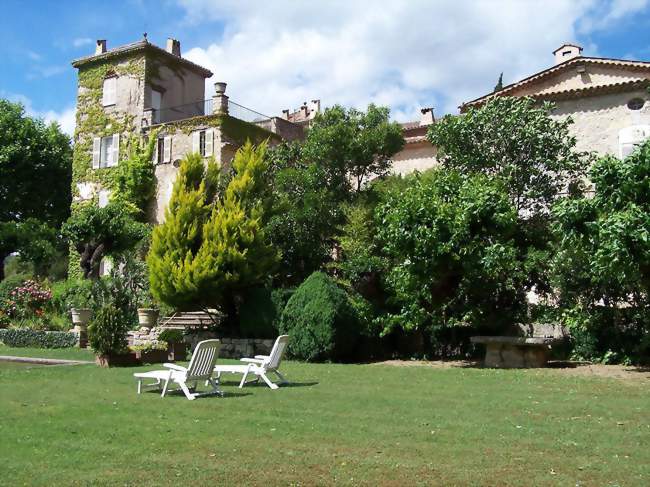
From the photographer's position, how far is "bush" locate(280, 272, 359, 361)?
17594mm

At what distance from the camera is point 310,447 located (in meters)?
6.79

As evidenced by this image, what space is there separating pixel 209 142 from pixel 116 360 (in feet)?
54.0

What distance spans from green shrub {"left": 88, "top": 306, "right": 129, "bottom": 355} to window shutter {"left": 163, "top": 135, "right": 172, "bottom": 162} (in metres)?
17.0

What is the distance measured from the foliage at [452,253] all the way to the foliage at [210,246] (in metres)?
4.49

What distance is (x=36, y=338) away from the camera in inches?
885

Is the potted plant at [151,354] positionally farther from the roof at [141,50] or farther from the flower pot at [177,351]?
the roof at [141,50]

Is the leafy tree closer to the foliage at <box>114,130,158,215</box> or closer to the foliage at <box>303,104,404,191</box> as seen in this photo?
the foliage at <box>114,130,158,215</box>

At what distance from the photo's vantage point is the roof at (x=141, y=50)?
108ft

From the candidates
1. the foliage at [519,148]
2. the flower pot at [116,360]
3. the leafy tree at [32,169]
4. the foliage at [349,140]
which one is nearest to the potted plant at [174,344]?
the flower pot at [116,360]

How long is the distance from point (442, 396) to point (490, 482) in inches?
213

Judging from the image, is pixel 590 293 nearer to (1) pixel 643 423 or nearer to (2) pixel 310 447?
(1) pixel 643 423

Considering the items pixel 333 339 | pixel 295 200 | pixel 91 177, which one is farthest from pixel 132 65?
pixel 333 339

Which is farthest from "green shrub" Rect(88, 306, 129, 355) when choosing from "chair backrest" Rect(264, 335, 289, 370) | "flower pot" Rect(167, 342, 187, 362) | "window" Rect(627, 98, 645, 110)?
"window" Rect(627, 98, 645, 110)

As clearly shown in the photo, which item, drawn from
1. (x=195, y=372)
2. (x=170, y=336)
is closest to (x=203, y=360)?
(x=195, y=372)
